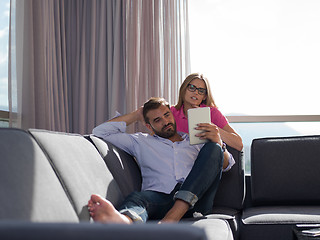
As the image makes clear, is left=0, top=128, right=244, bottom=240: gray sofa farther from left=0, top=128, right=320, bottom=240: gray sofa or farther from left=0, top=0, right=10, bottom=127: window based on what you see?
left=0, top=0, right=10, bottom=127: window

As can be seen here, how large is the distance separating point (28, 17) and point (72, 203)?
2046mm

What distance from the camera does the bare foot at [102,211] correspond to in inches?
58.3

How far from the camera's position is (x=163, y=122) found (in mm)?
2424

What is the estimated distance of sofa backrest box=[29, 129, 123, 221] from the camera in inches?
59.0

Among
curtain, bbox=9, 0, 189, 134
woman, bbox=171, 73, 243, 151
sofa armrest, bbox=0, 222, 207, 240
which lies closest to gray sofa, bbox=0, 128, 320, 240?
sofa armrest, bbox=0, 222, 207, 240

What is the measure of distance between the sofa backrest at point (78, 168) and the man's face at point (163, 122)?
0.53 m

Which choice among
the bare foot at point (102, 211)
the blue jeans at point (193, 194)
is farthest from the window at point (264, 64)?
the bare foot at point (102, 211)

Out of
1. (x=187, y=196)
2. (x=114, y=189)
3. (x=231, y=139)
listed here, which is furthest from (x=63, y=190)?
(x=231, y=139)

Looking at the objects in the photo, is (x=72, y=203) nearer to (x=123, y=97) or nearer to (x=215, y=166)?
(x=215, y=166)

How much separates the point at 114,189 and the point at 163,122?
0.61m

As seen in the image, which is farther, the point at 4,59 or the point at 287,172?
the point at 4,59

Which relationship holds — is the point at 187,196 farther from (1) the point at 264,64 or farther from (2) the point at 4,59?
(1) the point at 264,64

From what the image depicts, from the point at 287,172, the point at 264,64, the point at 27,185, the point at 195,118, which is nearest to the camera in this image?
the point at 27,185

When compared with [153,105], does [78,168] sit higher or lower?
lower
